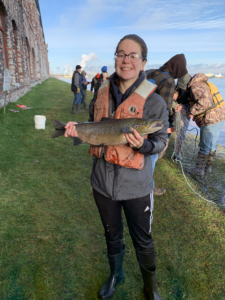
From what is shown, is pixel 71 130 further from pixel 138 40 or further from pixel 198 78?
pixel 198 78

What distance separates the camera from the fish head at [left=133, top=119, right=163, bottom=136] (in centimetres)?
197

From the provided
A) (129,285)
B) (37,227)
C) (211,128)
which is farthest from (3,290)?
(211,128)

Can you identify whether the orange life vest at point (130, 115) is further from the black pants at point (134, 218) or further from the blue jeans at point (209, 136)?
the blue jeans at point (209, 136)

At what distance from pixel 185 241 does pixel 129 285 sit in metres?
1.46

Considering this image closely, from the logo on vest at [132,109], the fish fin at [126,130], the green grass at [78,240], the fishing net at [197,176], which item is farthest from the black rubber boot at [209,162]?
the fish fin at [126,130]

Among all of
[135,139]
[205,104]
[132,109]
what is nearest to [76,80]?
[205,104]

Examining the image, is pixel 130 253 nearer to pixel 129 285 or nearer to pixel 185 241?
pixel 129 285

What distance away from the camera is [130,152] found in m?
2.10

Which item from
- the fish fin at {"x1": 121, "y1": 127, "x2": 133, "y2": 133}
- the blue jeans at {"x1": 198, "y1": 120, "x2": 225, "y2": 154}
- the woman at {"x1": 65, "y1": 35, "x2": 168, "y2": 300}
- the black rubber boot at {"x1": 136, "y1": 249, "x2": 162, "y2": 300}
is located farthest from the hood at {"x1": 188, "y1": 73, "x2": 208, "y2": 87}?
the black rubber boot at {"x1": 136, "y1": 249, "x2": 162, "y2": 300}

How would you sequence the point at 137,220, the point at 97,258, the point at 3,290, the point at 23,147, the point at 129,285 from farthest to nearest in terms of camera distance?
the point at 23,147 → the point at 97,258 → the point at 129,285 → the point at 3,290 → the point at 137,220

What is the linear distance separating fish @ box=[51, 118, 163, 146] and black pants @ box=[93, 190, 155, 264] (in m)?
0.67

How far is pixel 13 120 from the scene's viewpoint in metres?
9.72

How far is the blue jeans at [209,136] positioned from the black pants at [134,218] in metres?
4.42

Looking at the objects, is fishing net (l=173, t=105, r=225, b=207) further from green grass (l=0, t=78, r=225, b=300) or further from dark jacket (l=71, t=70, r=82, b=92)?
dark jacket (l=71, t=70, r=82, b=92)
